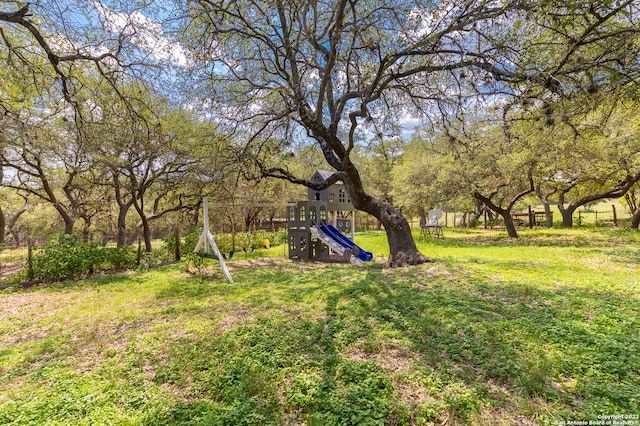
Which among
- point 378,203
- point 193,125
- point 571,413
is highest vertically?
point 193,125

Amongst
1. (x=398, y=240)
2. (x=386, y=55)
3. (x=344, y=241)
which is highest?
(x=386, y=55)

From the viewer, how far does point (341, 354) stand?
3.16 metres

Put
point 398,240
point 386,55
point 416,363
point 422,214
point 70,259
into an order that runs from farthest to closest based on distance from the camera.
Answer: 1. point 422,214
2. point 70,259
3. point 398,240
4. point 386,55
5. point 416,363

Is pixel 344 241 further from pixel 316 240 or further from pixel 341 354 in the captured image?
pixel 341 354

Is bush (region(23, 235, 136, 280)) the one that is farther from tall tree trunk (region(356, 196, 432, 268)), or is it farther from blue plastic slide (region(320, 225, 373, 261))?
tall tree trunk (region(356, 196, 432, 268))

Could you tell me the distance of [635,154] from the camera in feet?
35.2

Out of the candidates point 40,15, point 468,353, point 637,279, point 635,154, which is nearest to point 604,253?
point 637,279

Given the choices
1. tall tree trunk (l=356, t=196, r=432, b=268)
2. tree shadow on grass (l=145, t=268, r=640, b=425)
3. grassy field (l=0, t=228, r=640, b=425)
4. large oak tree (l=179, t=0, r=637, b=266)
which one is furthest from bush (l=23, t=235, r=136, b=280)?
tall tree trunk (l=356, t=196, r=432, b=268)

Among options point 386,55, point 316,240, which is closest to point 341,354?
point 386,55

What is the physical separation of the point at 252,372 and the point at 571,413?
8.47 ft

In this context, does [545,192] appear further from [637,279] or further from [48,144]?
[48,144]

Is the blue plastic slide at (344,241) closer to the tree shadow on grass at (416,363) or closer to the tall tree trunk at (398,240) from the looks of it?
the tall tree trunk at (398,240)

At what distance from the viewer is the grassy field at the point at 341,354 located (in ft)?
7.59

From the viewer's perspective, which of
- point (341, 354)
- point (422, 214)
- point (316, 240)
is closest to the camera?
point (341, 354)
